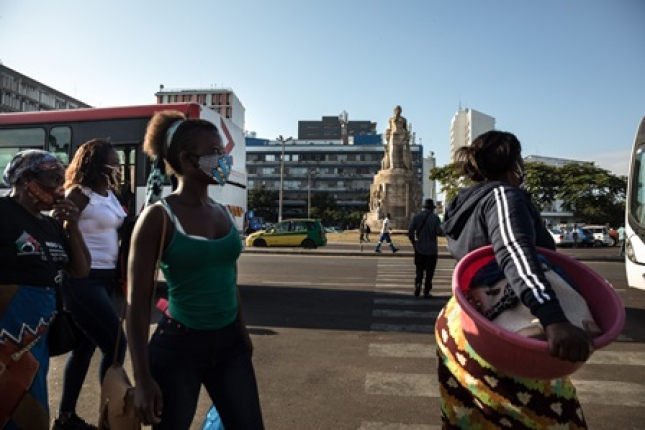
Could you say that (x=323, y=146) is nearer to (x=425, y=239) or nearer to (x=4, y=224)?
(x=425, y=239)

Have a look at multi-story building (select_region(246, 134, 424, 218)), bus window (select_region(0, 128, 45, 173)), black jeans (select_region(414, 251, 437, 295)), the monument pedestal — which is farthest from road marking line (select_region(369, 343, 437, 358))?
multi-story building (select_region(246, 134, 424, 218))

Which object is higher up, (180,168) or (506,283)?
(180,168)

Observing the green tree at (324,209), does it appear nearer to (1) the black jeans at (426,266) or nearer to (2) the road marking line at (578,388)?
(1) the black jeans at (426,266)

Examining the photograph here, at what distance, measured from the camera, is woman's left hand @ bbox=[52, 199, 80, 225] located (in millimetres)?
2631

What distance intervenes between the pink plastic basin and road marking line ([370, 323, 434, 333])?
15.1 feet

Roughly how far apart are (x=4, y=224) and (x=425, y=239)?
7548 millimetres

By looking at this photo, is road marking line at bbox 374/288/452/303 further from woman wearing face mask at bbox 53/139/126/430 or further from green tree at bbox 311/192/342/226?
green tree at bbox 311/192/342/226

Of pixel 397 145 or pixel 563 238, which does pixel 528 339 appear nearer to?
pixel 563 238

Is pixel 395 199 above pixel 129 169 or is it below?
below

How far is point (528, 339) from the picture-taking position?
157 cm

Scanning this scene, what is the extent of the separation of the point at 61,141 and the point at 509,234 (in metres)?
10.3

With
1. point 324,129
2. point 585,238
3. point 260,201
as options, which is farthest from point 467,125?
point 585,238

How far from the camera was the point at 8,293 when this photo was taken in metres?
2.30

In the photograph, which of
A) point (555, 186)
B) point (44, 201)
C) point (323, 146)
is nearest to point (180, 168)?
point (44, 201)
